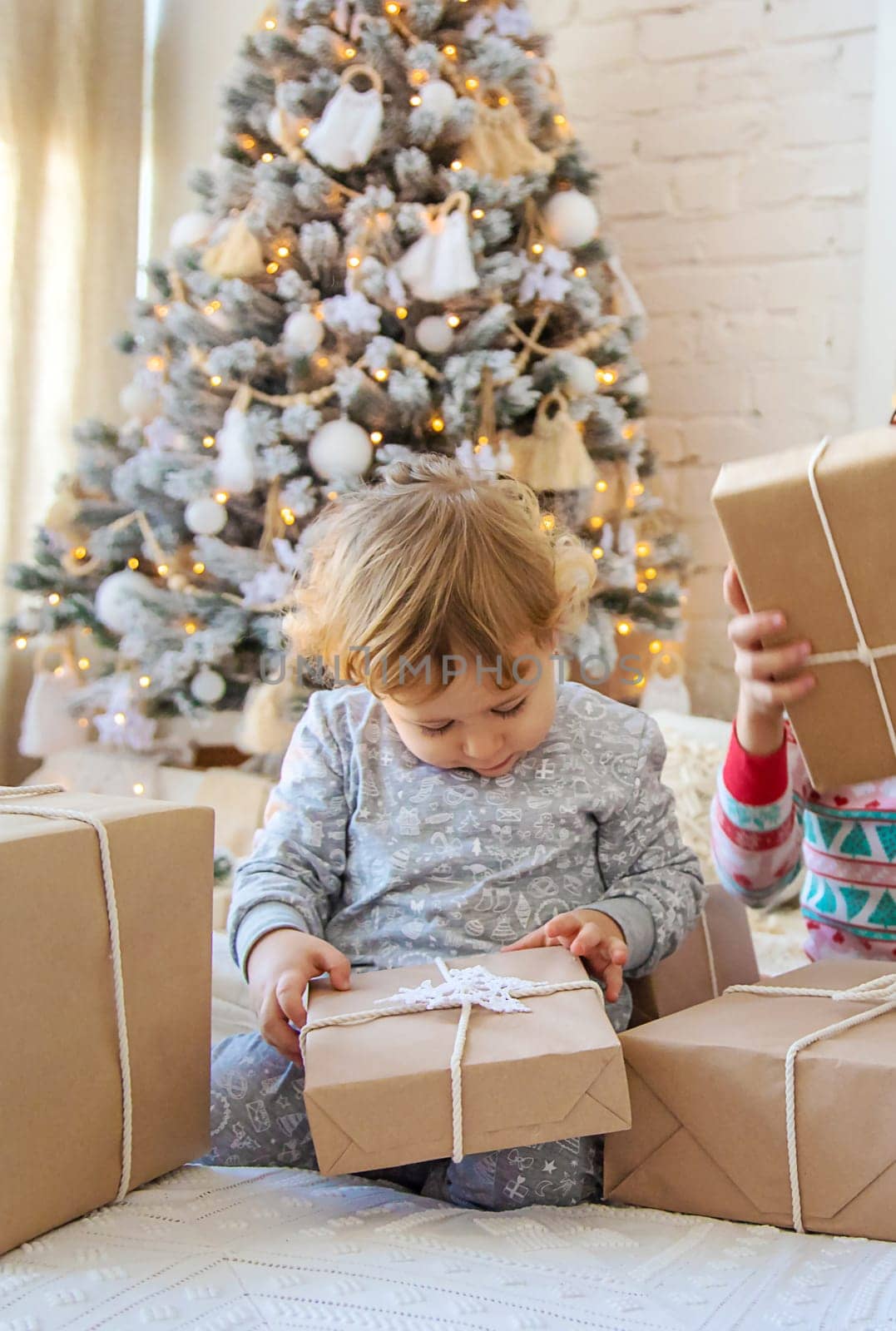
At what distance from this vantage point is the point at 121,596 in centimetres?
221

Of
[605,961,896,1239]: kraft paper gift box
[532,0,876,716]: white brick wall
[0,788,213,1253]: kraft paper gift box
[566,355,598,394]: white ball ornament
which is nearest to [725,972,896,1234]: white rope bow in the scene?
[605,961,896,1239]: kraft paper gift box

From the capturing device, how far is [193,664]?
2.16m

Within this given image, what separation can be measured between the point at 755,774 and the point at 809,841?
0.14 metres

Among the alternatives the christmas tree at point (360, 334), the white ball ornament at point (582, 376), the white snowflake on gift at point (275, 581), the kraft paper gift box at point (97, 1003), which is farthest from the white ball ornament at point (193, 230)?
the kraft paper gift box at point (97, 1003)

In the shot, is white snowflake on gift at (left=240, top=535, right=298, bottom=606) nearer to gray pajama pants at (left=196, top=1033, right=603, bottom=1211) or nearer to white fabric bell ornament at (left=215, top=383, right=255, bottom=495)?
white fabric bell ornament at (left=215, top=383, right=255, bottom=495)

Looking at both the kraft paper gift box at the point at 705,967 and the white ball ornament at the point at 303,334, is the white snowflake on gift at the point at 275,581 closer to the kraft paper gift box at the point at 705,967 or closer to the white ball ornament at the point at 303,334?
the white ball ornament at the point at 303,334

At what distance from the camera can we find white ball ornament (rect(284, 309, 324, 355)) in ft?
6.79

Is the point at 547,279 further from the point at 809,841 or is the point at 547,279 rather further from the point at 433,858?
the point at 433,858

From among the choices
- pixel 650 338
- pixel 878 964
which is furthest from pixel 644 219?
pixel 878 964

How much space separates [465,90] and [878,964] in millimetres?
1621

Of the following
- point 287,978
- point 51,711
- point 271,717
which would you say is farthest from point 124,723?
point 287,978

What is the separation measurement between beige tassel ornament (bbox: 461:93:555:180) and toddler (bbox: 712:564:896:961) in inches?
50.0

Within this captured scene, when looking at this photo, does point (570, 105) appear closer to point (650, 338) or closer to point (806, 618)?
point (650, 338)

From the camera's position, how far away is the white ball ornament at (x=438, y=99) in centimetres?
203
